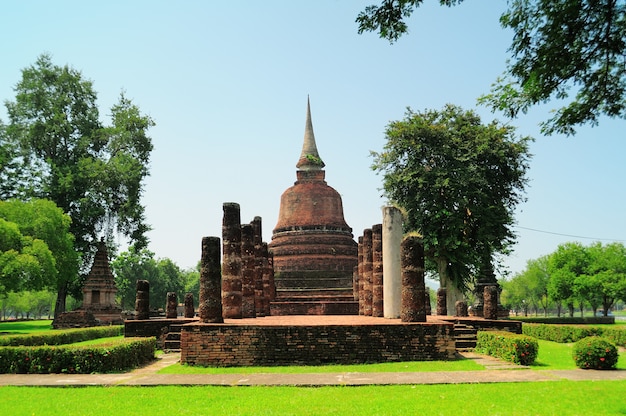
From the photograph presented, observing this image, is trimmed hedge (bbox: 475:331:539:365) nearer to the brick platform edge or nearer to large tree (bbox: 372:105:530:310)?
the brick platform edge

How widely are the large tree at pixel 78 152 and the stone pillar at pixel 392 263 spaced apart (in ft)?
69.6

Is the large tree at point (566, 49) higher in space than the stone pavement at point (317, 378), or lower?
higher

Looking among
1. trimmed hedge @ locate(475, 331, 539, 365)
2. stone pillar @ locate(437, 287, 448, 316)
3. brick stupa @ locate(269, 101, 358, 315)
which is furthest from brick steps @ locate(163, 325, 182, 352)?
stone pillar @ locate(437, 287, 448, 316)

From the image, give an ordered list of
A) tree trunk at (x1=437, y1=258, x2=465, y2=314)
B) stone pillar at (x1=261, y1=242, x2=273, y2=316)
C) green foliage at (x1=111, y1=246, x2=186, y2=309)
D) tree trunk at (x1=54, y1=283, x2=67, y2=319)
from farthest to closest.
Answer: green foliage at (x1=111, y1=246, x2=186, y2=309) → tree trunk at (x1=54, y1=283, x2=67, y2=319) → tree trunk at (x1=437, y1=258, x2=465, y2=314) → stone pillar at (x1=261, y1=242, x2=273, y2=316)

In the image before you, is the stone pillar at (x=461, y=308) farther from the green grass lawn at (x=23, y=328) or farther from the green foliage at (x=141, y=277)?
the green foliage at (x=141, y=277)

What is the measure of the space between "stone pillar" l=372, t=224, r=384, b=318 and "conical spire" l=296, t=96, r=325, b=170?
20.7 m

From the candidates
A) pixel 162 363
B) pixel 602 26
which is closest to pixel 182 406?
pixel 162 363

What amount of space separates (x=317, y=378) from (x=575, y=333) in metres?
14.3

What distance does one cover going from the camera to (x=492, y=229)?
27594mm

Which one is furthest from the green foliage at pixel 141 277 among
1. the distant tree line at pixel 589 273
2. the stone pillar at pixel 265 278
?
the distant tree line at pixel 589 273

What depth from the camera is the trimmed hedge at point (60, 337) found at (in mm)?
18156

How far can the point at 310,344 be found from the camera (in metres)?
12.8

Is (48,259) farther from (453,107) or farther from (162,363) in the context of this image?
(453,107)

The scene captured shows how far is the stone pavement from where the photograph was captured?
32.1 ft
